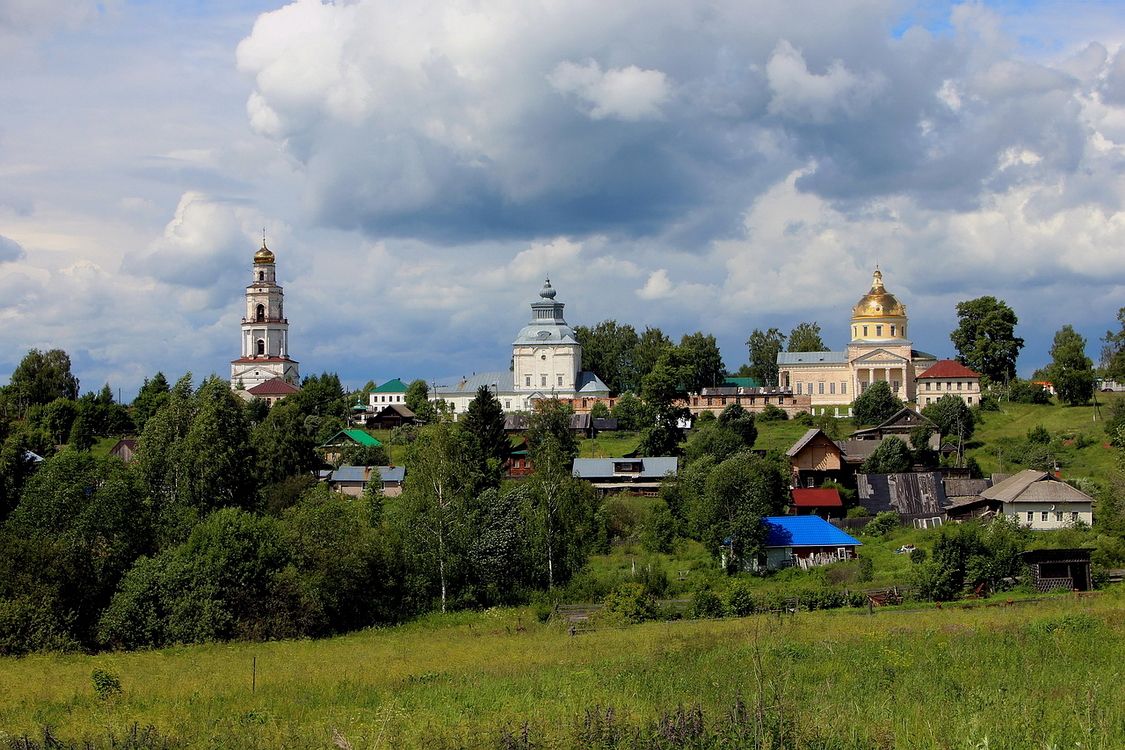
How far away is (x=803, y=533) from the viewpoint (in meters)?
43.4

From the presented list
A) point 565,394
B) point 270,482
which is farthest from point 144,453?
point 565,394

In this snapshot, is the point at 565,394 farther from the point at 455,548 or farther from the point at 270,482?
the point at 455,548

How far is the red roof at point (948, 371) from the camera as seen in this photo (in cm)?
8731

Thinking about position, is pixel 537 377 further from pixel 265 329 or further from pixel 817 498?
pixel 817 498

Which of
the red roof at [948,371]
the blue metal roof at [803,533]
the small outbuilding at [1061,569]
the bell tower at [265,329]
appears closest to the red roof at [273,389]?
the bell tower at [265,329]

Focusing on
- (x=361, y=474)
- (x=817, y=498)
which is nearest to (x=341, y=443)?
(x=361, y=474)

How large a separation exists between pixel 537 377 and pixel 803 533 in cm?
6142

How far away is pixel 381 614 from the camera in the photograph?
115 feet

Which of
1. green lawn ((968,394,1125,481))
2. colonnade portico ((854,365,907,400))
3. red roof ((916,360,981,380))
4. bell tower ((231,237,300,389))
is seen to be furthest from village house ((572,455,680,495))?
bell tower ((231,237,300,389))

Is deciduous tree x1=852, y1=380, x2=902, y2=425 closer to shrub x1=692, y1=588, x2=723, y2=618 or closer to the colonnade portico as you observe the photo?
the colonnade portico

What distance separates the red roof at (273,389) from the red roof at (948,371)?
5381 cm

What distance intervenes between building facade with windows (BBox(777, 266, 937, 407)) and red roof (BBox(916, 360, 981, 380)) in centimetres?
338

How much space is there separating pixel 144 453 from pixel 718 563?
2255 cm

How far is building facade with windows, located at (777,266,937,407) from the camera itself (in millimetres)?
94188
